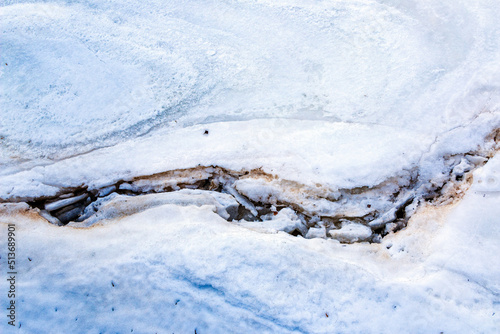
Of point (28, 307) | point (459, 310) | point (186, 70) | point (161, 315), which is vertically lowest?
point (28, 307)

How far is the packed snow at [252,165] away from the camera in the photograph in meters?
1.83

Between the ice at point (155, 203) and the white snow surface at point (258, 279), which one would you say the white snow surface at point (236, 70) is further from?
the white snow surface at point (258, 279)

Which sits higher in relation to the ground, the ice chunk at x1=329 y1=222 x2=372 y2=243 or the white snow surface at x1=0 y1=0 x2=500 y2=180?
the white snow surface at x1=0 y1=0 x2=500 y2=180

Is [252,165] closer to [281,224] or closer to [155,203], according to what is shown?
[281,224]

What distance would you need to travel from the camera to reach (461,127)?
238 cm

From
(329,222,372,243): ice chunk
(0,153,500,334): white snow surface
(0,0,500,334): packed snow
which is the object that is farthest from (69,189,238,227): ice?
(329,222,372,243): ice chunk

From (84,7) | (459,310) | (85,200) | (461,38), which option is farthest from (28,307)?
(461,38)

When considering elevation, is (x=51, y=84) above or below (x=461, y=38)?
below

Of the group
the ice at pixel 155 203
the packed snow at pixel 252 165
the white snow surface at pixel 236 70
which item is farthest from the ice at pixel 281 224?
the white snow surface at pixel 236 70

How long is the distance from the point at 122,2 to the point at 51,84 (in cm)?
103

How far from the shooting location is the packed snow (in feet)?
6.02

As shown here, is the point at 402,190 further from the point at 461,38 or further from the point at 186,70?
the point at 186,70

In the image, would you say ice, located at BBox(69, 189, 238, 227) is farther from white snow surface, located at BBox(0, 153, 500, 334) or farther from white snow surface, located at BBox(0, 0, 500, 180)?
white snow surface, located at BBox(0, 0, 500, 180)

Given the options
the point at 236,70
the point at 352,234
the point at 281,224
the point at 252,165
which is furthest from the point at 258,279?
the point at 236,70
